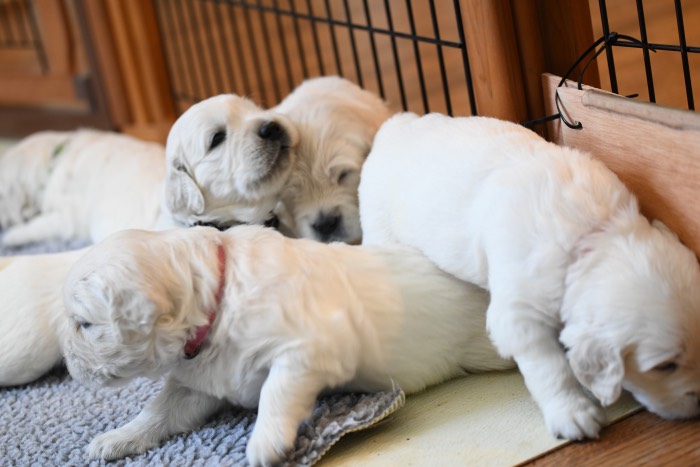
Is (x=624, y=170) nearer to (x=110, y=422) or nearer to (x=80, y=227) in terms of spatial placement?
(x=110, y=422)

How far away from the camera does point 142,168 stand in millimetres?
3393

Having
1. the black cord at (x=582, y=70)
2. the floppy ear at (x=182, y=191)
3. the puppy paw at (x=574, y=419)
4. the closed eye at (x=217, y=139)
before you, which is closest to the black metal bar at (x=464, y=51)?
the black cord at (x=582, y=70)

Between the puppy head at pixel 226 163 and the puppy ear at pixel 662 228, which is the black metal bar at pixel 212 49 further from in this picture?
the puppy ear at pixel 662 228

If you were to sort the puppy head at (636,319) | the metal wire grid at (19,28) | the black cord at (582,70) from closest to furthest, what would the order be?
the puppy head at (636,319) < the black cord at (582,70) < the metal wire grid at (19,28)

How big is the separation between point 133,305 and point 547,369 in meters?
0.78

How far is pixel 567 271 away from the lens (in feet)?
4.88

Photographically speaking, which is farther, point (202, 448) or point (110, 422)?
point (110, 422)

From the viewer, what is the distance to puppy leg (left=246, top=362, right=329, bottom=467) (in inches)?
61.1

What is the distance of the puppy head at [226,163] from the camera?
91.0 inches

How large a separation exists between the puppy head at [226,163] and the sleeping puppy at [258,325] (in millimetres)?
434

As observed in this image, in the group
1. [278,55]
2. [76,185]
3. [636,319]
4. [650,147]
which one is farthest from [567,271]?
[278,55]

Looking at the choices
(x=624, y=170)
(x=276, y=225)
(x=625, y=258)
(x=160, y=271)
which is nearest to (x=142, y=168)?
(x=276, y=225)

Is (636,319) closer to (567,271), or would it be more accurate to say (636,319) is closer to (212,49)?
(567,271)

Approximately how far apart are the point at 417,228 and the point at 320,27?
3.67 meters
